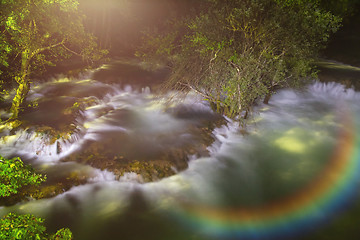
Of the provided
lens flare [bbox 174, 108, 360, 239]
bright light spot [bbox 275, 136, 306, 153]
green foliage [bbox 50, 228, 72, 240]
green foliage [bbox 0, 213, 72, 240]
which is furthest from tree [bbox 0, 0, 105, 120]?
bright light spot [bbox 275, 136, 306, 153]

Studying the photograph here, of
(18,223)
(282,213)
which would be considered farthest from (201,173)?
(18,223)

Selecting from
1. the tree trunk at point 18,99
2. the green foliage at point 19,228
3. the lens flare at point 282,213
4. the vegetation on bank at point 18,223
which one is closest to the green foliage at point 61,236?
the vegetation on bank at point 18,223

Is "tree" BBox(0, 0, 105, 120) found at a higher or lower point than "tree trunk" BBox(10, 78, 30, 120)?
higher

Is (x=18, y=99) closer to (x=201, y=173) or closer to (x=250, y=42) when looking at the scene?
(x=201, y=173)

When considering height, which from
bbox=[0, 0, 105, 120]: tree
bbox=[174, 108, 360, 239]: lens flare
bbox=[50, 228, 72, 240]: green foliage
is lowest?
bbox=[174, 108, 360, 239]: lens flare

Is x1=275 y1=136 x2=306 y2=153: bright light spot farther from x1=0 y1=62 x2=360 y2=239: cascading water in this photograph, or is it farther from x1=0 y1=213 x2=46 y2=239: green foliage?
x1=0 y1=213 x2=46 y2=239: green foliage

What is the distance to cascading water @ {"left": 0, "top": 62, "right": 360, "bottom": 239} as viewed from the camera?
28.5 feet

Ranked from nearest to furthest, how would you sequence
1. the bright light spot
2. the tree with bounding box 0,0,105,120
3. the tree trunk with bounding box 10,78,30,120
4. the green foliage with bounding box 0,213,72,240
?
the green foliage with bounding box 0,213,72,240 < the tree with bounding box 0,0,105,120 < the tree trunk with bounding box 10,78,30,120 < the bright light spot

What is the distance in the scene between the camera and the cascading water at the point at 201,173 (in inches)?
341

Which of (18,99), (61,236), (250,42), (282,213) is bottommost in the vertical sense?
(282,213)

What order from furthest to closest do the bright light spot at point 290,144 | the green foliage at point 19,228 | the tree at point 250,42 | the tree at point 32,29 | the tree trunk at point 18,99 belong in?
the bright light spot at point 290,144
the tree trunk at point 18,99
the tree at point 250,42
the tree at point 32,29
the green foliage at point 19,228

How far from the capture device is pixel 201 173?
10.9 meters

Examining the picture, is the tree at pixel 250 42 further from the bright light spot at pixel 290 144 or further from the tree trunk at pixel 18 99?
the tree trunk at pixel 18 99

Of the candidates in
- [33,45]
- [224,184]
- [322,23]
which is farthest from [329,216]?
[33,45]
